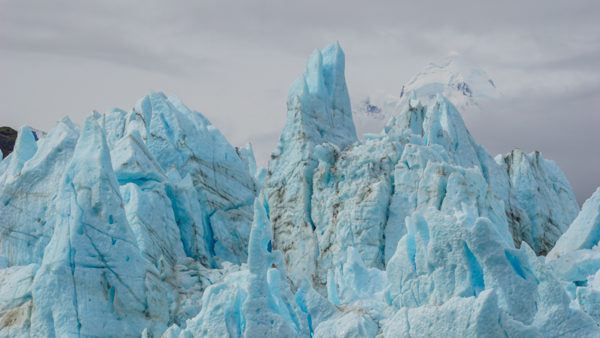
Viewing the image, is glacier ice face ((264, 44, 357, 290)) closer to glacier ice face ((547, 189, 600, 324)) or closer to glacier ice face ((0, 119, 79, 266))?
glacier ice face ((0, 119, 79, 266))

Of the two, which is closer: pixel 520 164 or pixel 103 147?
pixel 103 147

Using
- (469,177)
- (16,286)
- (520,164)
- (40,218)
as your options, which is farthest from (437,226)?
(520,164)

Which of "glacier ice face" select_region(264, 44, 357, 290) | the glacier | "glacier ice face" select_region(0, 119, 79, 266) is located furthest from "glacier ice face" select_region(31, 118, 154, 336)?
"glacier ice face" select_region(264, 44, 357, 290)

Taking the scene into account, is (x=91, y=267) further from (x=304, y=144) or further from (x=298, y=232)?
(x=304, y=144)

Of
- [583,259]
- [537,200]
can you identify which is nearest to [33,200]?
[583,259]

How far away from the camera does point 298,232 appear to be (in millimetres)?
35688

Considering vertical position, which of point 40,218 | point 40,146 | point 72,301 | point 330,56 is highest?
point 330,56

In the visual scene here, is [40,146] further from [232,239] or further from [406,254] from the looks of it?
[406,254]

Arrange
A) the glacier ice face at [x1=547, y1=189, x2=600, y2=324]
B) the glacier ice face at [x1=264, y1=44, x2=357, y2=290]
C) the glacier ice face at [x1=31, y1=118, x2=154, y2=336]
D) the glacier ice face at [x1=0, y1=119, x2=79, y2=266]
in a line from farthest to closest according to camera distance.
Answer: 1. the glacier ice face at [x1=264, y1=44, x2=357, y2=290]
2. the glacier ice face at [x1=0, y1=119, x2=79, y2=266]
3. the glacier ice face at [x1=547, y1=189, x2=600, y2=324]
4. the glacier ice face at [x1=31, y1=118, x2=154, y2=336]

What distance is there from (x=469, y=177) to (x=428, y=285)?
8317mm

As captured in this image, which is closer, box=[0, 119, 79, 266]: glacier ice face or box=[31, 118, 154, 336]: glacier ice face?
box=[31, 118, 154, 336]: glacier ice face

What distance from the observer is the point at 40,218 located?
108 ft

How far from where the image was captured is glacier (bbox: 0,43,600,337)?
24219 millimetres

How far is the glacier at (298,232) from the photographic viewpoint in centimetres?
2422
